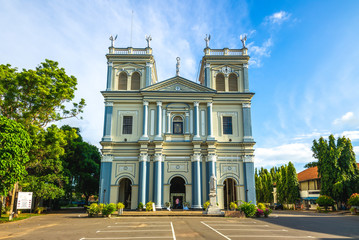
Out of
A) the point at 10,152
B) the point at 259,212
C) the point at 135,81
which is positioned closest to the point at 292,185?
the point at 259,212

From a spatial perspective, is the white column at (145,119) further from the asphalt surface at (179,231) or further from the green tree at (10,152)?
the asphalt surface at (179,231)

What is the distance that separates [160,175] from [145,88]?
31.8ft

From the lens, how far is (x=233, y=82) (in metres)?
33.2

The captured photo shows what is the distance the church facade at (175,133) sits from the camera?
2911 cm

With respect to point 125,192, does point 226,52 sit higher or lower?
higher

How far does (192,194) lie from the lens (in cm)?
2884

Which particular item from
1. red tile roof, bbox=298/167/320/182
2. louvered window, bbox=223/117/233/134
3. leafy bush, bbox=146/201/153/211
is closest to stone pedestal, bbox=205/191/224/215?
leafy bush, bbox=146/201/153/211

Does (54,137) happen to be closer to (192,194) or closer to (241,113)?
(192,194)

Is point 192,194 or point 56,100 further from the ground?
point 56,100

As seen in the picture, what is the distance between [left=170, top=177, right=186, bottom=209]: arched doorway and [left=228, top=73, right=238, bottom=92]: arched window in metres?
12.1

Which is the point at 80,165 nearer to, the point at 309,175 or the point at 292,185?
the point at 292,185

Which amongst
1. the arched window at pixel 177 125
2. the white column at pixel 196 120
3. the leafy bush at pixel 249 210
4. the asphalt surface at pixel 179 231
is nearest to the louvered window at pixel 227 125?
the white column at pixel 196 120

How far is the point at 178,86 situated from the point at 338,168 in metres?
21.6

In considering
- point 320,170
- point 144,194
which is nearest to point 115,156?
point 144,194
